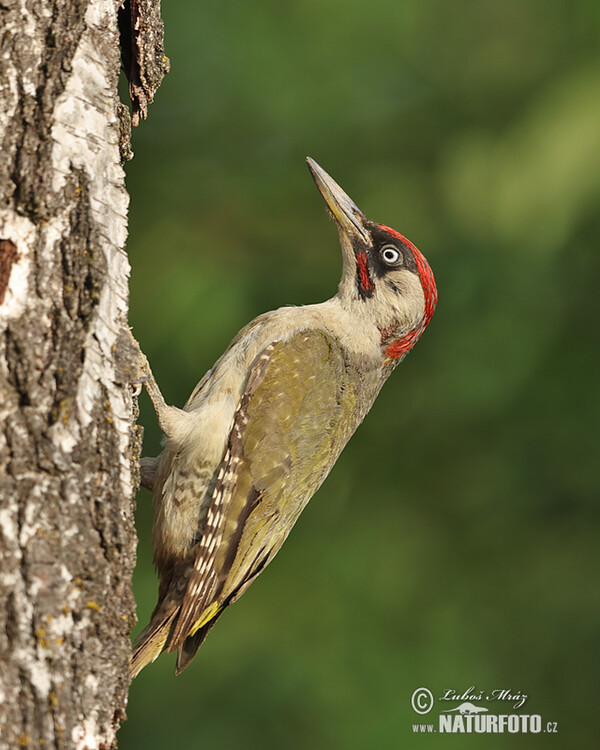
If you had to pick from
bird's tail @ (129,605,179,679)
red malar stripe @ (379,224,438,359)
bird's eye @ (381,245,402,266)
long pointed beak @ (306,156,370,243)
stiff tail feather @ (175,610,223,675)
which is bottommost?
stiff tail feather @ (175,610,223,675)

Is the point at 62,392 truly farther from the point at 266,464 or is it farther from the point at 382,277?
the point at 382,277

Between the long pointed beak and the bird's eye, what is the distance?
0.30ft

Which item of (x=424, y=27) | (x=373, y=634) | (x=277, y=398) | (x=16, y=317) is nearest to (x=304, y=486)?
(x=277, y=398)

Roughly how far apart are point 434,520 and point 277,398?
2.54 m

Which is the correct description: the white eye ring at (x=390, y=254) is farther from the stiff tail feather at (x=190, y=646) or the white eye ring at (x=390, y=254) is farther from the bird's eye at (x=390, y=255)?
the stiff tail feather at (x=190, y=646)

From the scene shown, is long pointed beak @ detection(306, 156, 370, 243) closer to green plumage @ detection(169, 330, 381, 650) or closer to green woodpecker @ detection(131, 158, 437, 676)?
green woodpecker @ detection(131, 158, 437, 676)

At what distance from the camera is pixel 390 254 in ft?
13.0

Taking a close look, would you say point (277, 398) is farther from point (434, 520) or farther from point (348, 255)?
point (434, 520)

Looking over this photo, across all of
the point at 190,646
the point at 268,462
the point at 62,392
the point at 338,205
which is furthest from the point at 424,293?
the point at 62,392

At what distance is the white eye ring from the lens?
13.0ft

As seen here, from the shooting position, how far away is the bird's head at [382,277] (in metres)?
3.92

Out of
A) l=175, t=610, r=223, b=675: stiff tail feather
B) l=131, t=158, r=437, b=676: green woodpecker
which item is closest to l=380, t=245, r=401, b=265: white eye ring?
l=131, t=158, r=437, b=676: green woodpecker

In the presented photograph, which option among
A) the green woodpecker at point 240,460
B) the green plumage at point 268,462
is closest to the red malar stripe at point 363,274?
the green woodpecker at point 240,460

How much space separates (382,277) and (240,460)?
1.11m
